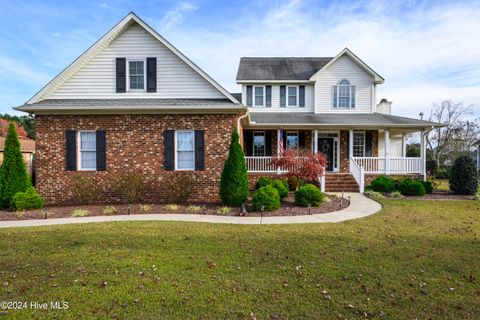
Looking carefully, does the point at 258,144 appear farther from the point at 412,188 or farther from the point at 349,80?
the point at 412,188

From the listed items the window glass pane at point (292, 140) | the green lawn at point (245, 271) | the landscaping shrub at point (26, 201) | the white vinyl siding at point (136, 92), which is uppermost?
the white vinyl siding at point (136, 92)

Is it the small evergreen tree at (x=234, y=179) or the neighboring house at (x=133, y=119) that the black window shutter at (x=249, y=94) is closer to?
the neighboring house at (x=133, y=119)

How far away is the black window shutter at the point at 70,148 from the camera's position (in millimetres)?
11023

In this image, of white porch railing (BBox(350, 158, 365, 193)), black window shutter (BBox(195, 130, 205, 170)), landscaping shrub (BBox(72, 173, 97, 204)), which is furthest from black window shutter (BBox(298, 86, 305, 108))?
landscaping shrub (BBox(72, 173, 97, 204))

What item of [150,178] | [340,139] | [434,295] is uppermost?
[340,139]

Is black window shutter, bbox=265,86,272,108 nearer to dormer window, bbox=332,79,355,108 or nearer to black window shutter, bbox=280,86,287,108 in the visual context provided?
black window shutter, bbox=280,86,287,108

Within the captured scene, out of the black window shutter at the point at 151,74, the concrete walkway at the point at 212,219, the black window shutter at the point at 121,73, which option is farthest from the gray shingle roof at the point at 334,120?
the concrete walkway at the point at 212,219

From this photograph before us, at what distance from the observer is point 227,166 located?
10.2m

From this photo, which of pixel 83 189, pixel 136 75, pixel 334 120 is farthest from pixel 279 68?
pixel 83 189

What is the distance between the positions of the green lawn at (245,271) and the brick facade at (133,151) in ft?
12.8

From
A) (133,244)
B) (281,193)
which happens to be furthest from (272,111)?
(133,244)

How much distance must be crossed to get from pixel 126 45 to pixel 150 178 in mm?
5553

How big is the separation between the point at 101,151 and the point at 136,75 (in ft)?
11.2

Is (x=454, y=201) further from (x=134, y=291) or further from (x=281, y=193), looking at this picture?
(x=134, y=291)
